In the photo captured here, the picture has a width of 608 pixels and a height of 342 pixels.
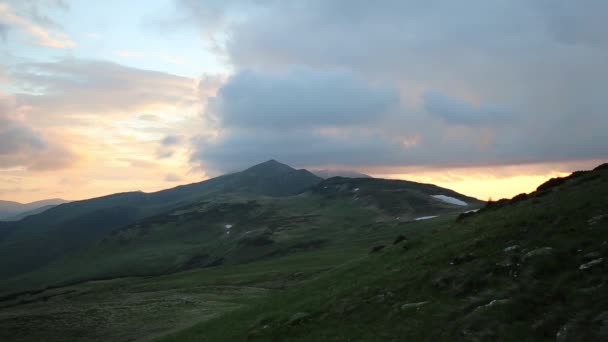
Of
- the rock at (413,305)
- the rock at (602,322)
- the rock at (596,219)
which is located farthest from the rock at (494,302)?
the rock at (596,219)

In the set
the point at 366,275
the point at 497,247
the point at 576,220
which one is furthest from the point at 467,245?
the point at 366,275

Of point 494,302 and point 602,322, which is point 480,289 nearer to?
point 494,302

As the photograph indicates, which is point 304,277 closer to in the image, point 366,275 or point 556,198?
point 366,275

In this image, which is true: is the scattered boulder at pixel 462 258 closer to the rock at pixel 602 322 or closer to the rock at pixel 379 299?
the rock at pixel 379 299

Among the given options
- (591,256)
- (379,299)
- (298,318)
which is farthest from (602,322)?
(298,318)

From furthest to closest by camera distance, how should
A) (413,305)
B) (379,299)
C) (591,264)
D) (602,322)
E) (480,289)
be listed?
1. (379,299)
2. (413,305)
3. (480,289)
4. (591,264)
5. (602,322)

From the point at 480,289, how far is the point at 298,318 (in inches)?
501

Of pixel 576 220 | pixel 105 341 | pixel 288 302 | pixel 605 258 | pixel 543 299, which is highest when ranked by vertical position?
pixel 576 220

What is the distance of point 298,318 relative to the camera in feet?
101

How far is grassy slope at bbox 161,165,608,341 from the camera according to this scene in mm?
19172

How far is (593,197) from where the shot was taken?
30.8 m

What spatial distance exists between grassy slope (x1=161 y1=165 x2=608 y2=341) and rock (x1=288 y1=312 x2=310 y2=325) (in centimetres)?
8

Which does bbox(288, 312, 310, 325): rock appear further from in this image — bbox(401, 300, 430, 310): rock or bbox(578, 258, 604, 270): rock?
bbox(578, 258, 604, 270): rock

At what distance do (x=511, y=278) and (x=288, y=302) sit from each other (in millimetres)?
21108
